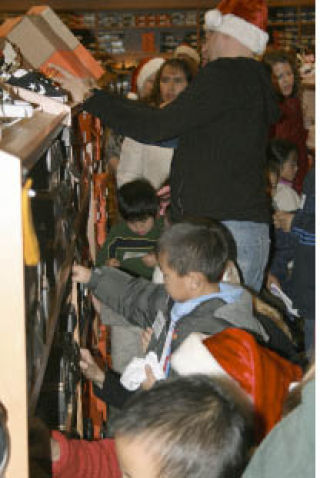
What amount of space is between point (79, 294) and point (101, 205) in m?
1.18

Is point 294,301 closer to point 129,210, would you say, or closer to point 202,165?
point 129,210

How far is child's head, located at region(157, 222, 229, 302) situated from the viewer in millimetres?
1827

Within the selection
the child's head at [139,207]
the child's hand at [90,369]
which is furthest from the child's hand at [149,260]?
the child's hand at [90,369]

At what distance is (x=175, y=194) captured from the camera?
7.80 ft

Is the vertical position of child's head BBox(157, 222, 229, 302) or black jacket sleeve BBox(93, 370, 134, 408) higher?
child's head BBox(157, 222, 229, 302)

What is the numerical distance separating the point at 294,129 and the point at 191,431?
3769 mm

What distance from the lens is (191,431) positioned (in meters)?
1.04

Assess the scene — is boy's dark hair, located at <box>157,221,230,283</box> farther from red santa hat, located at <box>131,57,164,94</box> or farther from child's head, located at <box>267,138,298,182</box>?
red santa hat, located at <box>131,57,164,94</box>

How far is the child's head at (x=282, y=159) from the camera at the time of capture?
3861 millimetres

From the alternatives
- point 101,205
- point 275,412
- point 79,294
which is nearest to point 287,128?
point 101,205

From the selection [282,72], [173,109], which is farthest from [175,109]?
[282,72]

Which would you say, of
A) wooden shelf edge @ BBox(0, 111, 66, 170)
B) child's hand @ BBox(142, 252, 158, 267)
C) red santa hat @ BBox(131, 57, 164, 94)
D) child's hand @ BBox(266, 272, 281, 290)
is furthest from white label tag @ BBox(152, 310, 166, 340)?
red santa hat @ BBox(131, 57, 164, 94)

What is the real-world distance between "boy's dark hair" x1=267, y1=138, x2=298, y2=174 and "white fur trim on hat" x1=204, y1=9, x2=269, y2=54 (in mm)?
1394

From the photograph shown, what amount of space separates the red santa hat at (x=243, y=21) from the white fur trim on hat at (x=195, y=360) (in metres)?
1.37
